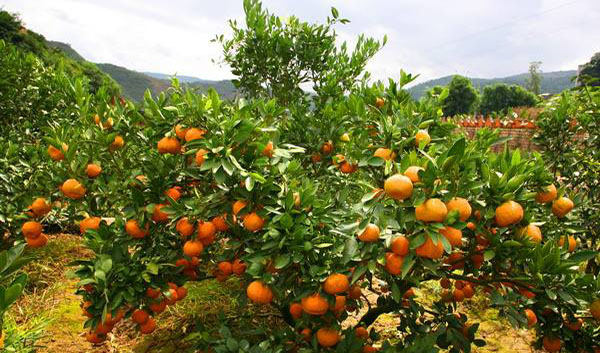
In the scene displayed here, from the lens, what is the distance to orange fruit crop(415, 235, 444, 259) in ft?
3.63

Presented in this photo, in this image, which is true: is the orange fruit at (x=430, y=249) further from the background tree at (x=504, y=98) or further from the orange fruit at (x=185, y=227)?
the background tree at (x=504, y=98)

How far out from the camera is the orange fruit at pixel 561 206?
144 centimetres

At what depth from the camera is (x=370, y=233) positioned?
1.20 meters

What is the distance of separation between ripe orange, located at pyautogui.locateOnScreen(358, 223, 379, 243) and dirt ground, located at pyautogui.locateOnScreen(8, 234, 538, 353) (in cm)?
117

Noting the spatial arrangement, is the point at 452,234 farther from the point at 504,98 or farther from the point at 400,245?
the point at 504,98

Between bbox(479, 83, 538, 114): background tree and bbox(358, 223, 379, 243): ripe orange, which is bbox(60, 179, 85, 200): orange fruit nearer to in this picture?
bbox(358, 223, 379, 243): ripe orange

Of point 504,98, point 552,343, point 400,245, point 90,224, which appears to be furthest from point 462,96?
point 90,224

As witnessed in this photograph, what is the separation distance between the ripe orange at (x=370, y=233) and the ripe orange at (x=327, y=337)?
0.54 meters

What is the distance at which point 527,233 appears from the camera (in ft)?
4.28

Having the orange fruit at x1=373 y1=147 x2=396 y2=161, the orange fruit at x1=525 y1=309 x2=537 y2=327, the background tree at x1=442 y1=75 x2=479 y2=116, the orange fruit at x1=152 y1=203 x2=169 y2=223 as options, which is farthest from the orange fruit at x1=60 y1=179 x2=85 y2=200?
the background tree at x1=442 y1=75 x2=479 y2=116

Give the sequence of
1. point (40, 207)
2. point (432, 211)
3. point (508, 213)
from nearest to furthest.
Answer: point (432, 211), point (508, 213), point (40, 207)

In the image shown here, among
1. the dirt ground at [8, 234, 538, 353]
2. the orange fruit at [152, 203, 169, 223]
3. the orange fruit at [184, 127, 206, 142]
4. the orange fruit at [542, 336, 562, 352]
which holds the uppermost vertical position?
the orange fruit at [184, 127, 206, 142]

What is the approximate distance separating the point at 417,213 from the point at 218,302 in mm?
2527

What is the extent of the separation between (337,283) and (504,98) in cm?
4389
